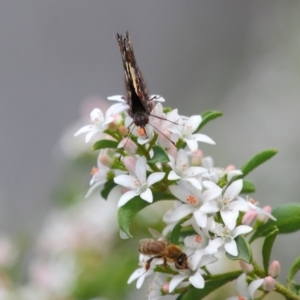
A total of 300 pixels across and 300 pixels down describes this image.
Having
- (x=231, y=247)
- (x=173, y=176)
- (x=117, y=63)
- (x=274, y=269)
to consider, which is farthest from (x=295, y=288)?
(x=117, y=63)

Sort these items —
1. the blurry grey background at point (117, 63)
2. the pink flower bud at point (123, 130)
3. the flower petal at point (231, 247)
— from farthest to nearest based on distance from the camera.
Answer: the blurry grey background at point (117, 63)
the pink flower bud at point (123, 130)
the flower petal at point (231, 247)

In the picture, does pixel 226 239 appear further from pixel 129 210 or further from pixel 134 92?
pixel 134 92

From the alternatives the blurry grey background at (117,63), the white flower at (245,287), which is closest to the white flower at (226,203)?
the white flower at (245,287)

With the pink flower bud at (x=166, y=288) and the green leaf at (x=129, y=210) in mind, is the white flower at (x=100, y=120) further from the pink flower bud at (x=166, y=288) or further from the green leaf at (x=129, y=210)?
the pink flower bud at (x=166, y=288)

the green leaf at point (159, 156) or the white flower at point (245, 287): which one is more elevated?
the green leaf at point (159, 156)

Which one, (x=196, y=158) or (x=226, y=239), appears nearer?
(x=226, y=239)

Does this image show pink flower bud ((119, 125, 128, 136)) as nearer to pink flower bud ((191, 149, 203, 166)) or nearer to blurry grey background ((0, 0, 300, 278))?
pink flower bud ((191, 149, 203, 166))

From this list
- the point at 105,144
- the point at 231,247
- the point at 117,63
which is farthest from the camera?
the point at 117,63
